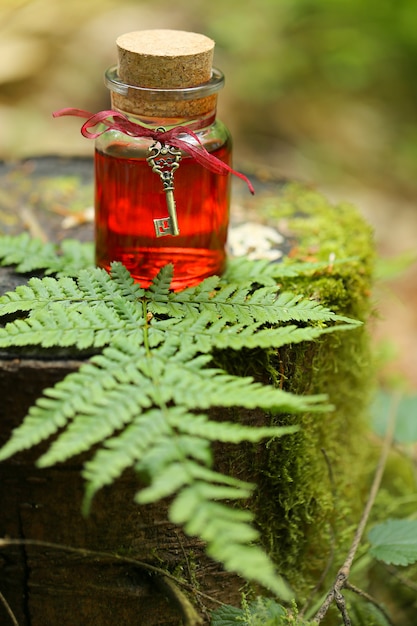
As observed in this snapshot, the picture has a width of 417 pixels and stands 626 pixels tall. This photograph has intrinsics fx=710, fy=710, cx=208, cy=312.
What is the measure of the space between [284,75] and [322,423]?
444 centimetres

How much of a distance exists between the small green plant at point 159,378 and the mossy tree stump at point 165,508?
71 millimetres

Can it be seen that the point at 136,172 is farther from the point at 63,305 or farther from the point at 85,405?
the point at 85,405

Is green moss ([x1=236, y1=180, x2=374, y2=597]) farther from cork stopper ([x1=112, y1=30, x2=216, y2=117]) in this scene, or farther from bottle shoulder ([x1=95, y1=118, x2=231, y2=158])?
cork stopper ([x1=112, y1=30, x2=216, y2=117])

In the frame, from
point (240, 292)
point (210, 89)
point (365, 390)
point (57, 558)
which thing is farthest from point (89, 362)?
point (365, 390)

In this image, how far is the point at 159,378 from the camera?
4.64ft

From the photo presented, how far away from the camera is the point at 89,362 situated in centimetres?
161

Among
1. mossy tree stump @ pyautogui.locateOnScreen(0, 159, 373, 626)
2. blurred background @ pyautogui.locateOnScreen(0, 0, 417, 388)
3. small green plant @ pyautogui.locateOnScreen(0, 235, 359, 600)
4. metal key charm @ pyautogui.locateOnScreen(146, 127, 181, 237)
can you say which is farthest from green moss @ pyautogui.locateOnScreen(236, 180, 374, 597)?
blurred background @ pyautogui.locateOnScreen(0, 0, 417, 388)

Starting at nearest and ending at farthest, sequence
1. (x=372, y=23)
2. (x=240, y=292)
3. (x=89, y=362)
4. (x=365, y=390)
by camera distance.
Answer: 1. (x=89, y=362)
2. (x=240, y=292)
3. (x=365, y=390)
4. (x=372, y=23)

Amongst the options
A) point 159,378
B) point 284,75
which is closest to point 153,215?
point 159,378

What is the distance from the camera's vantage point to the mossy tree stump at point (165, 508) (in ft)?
5.63

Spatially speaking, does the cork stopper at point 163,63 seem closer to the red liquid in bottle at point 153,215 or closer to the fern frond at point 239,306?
the red liquid in bottle at point 153,215

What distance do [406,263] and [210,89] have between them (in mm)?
1114

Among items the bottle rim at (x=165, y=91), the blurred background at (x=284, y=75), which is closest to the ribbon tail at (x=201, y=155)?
the bottle rim at (x=165, y=91)

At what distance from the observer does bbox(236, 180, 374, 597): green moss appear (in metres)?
1.92
